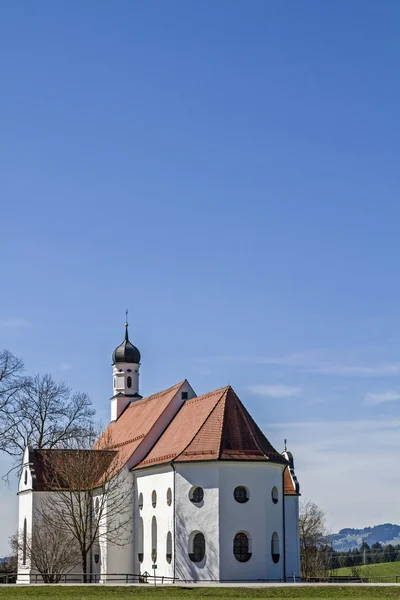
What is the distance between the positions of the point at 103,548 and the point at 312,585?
18128 millimetres

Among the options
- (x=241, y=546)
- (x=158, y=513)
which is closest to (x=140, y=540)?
(x=158, y=513)

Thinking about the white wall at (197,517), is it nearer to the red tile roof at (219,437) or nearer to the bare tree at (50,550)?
the red tile roof at (219,437)

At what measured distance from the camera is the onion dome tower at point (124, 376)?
70.3m

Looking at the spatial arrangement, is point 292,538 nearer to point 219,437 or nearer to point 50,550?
point 219,437

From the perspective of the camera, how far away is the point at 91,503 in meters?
56.0

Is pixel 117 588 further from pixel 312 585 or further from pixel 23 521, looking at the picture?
pixel 23 521

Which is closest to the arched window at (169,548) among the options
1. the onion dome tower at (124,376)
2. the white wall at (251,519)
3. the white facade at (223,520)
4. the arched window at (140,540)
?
the white facade at (223,520)

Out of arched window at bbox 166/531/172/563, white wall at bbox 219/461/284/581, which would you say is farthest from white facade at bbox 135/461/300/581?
arched window at bbox 166/531/172/563

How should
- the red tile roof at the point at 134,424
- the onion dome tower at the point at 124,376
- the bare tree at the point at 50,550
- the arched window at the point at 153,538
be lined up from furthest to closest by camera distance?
the onion dome tower at the point at 124,376
the red tile roof at the point at 134,424
the bare tree at the point at 50,550
the arched window at the point at 153,538

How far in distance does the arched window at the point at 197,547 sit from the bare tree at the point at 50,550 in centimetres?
834

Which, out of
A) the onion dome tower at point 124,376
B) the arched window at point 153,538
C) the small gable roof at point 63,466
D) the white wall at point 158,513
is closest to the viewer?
the white wall at point 158,513

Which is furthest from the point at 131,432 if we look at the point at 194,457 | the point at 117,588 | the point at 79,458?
the point at 117,588

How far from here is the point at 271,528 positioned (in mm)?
49156

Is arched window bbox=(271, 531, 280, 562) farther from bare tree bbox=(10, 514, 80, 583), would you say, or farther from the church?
bare tree bbox=(10, 514, 80, 583)
